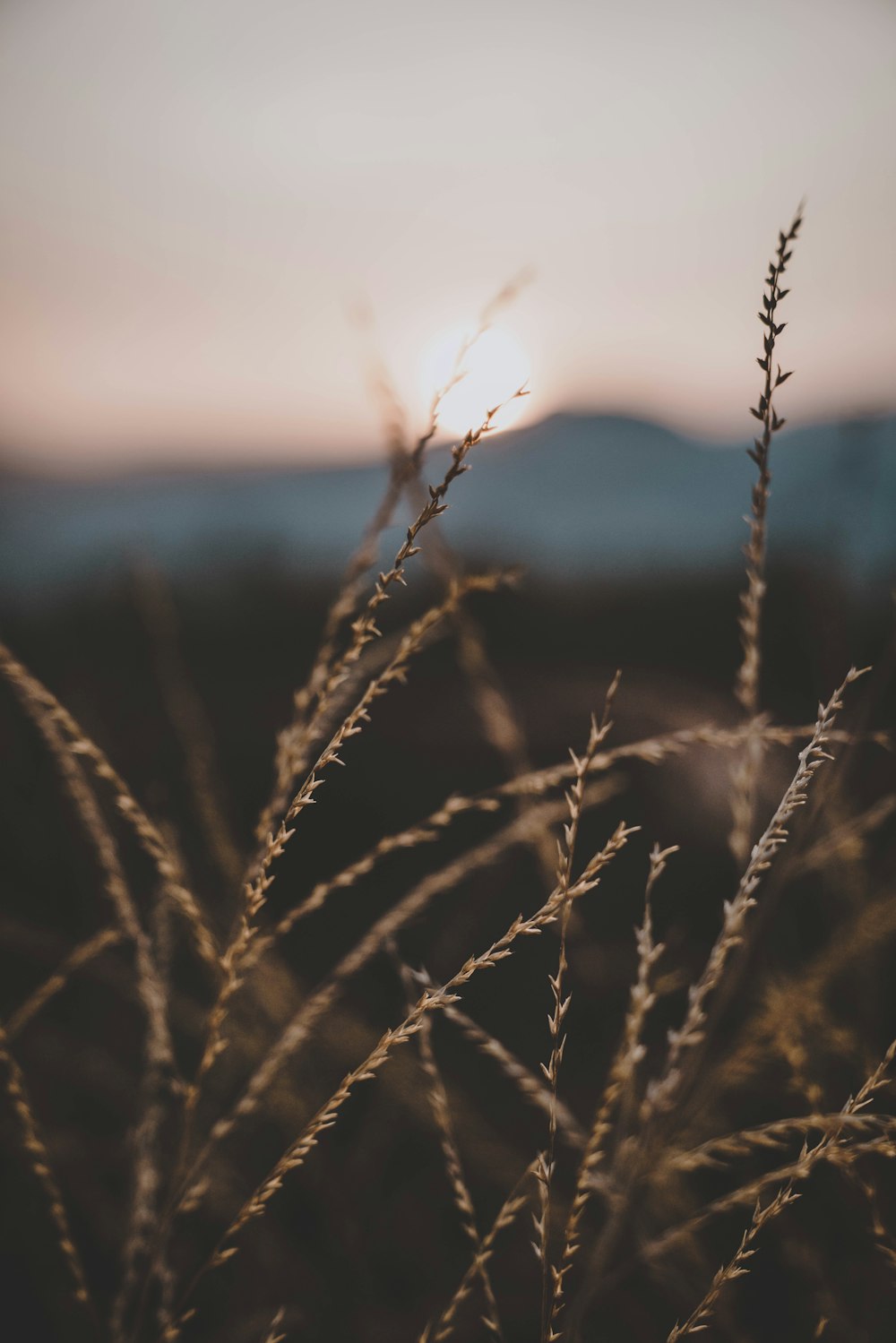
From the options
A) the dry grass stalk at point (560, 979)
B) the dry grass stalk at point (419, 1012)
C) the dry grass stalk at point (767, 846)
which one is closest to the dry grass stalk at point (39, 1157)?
the dry grass stalk at point (419, 1012)

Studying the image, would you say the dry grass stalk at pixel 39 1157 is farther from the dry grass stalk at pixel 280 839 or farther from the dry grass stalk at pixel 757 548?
the dry grass stalk at pixel 757 548

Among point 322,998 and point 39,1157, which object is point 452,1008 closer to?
point 322,998

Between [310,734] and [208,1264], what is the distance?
368 mm

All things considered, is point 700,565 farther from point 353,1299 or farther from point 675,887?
point 353,1299

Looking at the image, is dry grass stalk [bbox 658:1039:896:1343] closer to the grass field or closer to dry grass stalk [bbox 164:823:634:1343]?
the grass field

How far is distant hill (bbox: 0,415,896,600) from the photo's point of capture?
1502 millimetres

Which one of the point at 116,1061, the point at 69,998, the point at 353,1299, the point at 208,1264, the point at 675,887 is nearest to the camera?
the point at 208,1264

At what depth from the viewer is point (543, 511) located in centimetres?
2848

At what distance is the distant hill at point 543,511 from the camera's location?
1502 mm

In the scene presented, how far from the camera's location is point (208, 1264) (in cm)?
54

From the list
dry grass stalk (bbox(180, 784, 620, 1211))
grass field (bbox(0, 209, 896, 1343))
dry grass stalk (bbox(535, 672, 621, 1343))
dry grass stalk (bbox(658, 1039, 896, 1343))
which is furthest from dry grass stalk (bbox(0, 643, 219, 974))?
dry grass stalk (bbox(658, 1039, 896, 1343))

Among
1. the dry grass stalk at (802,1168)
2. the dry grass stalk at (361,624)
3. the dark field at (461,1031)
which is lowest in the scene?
the dark field at (461,1031)

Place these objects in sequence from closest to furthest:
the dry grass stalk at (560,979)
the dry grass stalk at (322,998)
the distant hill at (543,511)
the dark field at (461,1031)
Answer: the dry grass stalk at (560,979), the dry grass stalk at (322,998), the dark field at (461,1031), the distant hill at (543,511)

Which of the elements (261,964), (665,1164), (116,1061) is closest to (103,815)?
(116,1061)
